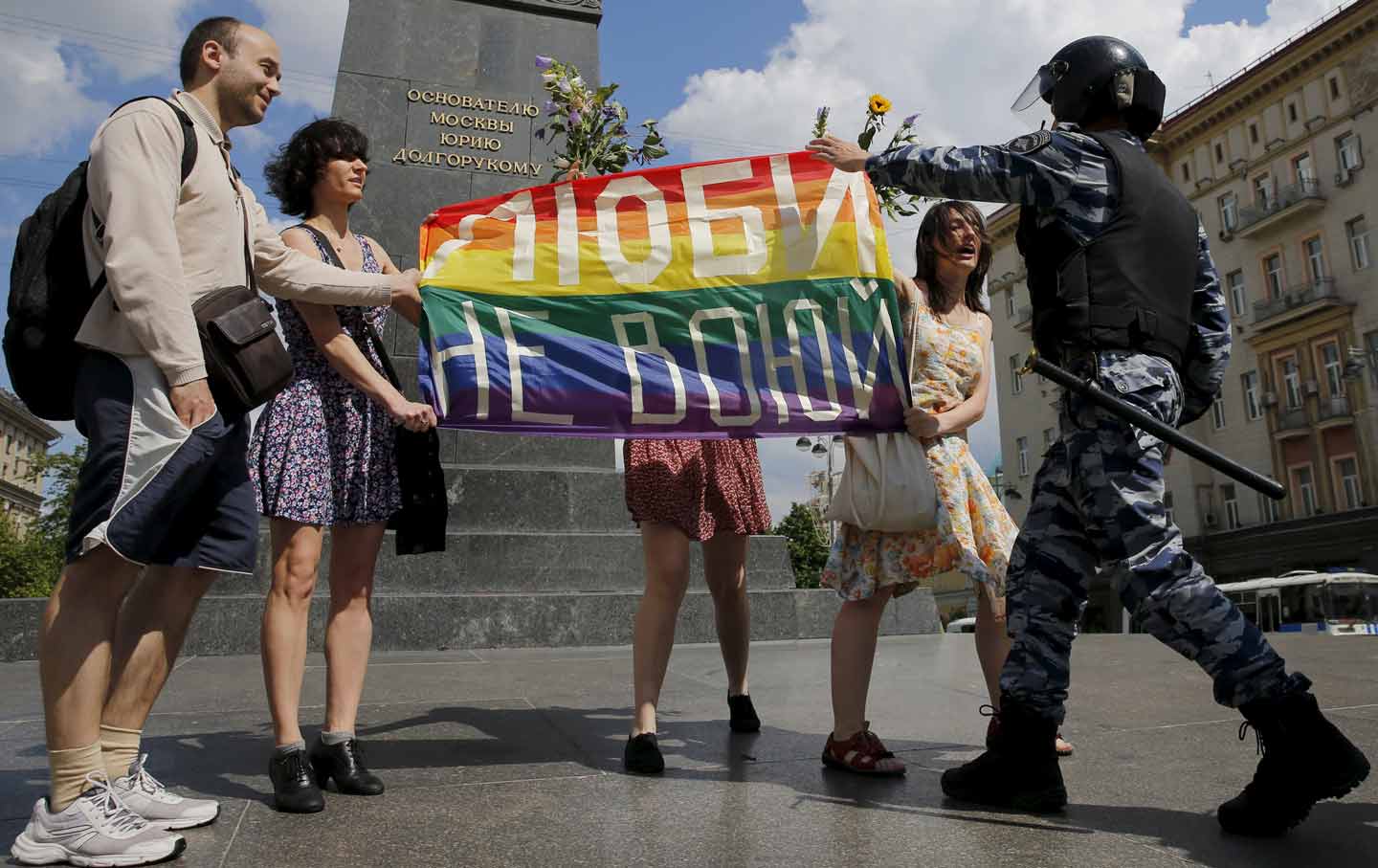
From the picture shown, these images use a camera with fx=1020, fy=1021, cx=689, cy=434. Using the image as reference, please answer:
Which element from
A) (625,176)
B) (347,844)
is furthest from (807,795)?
(625,176)

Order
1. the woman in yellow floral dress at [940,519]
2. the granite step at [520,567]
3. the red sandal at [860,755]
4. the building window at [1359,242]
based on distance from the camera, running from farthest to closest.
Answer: the building window at [1359,242] → the granite step at [520,567] → the woman in yellow floral dress at [940,519] → the red sandal at [860,755]

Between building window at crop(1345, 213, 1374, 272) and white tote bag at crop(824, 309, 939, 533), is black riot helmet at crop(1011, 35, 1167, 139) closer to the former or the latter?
white tote bag at crop(824, 309, 939, 533)

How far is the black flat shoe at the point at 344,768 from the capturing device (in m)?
2.77

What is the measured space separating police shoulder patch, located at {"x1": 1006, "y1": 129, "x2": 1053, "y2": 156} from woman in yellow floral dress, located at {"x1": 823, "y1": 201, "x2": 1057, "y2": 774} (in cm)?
76

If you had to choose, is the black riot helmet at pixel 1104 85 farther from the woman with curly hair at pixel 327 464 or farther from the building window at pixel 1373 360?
the building window at pixel 1373 360

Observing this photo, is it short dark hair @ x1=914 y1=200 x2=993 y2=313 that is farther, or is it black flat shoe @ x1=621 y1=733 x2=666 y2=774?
short dark hair @ x1=914 y1=200 x2=993 y2=313

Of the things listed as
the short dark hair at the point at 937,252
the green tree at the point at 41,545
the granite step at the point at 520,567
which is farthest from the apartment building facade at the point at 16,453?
the short dark hair at the point at 937,252

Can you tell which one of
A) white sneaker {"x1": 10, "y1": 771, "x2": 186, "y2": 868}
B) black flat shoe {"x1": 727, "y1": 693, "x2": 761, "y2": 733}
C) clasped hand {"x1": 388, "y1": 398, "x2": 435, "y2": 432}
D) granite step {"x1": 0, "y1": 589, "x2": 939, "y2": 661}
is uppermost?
clasped hand {"x1": 388, "y1": 398, "x2": 435, "y2": 432}

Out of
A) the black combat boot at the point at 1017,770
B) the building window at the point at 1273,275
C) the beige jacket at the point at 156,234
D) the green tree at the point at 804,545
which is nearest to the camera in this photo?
the beige jacket at the point at 156,234

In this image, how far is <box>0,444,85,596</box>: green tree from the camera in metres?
35.0

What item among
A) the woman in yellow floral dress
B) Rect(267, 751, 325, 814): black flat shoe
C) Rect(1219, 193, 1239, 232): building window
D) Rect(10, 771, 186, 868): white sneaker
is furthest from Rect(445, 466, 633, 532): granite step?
Rect(1219, 193, 1239, 232): building window

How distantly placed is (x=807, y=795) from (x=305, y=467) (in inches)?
67.0

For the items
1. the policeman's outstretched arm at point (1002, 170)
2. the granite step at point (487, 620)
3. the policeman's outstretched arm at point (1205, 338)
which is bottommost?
the granite step at point (487, 620)

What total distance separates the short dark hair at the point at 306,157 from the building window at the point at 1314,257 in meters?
40.3
